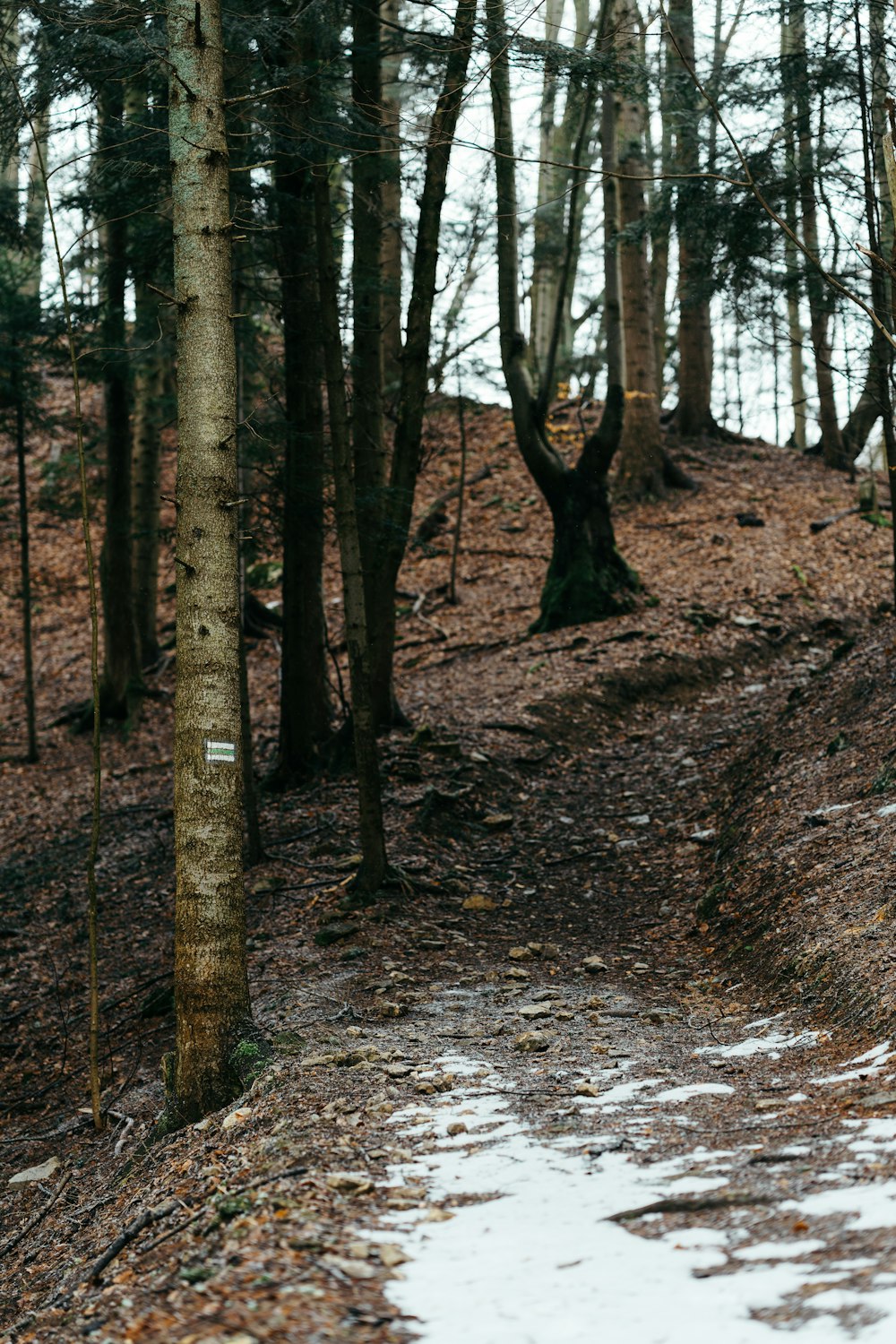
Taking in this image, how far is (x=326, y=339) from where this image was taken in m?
7.29

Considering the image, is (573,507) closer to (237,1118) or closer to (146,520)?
(146,520)

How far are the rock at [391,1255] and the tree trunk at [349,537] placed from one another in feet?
15.0

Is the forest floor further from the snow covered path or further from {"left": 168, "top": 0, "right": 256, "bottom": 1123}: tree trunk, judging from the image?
{"left": 168, "top": 0, "right": 256, "bottom": 1123}: tree trunk

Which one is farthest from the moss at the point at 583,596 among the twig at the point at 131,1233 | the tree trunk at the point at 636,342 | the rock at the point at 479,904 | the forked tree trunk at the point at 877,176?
the twig at the point at 131,1233

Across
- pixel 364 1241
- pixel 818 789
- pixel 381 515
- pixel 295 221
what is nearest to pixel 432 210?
pixel 295 221

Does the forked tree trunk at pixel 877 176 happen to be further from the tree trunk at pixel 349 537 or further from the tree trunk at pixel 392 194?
the tree trunk at pixel 349 537

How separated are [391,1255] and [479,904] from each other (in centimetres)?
499

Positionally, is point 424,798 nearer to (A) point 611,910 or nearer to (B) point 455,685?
(A) point 611,910

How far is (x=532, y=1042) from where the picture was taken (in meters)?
4.74

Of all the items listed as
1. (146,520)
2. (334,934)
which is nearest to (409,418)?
(334,934)

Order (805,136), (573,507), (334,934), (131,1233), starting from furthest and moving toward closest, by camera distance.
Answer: (573,507), (805,136), (334,934), (131,1233)

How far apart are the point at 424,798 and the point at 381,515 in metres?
2.59

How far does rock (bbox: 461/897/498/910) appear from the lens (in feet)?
24.9

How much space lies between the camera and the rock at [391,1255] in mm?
2625
